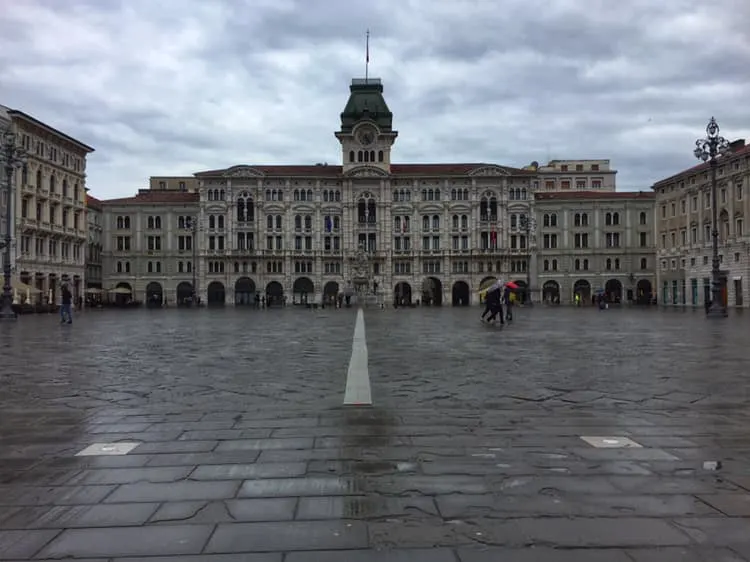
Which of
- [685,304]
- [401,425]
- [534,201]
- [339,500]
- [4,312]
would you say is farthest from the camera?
[534,201]

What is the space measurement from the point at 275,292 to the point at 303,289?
12.3 feet

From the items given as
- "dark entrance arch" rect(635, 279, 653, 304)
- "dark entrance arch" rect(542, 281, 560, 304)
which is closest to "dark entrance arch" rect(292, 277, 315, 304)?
"dark entrance arch" rect(542, 281, 560, 304)

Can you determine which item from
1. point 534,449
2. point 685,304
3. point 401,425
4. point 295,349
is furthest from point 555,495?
point 685,304

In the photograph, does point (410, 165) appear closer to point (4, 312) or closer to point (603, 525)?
point (4, 312)

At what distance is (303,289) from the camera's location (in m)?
91.0

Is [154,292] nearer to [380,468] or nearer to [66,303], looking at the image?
[66,303]

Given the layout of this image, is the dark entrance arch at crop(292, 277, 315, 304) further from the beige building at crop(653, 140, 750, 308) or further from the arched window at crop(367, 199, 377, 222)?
the beige building at crop(653, 140, 750, 308)

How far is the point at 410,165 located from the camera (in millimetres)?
95312

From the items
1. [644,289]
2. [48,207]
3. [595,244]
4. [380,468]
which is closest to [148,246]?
[48,207]

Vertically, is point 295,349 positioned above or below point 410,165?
below

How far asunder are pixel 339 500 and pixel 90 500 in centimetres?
153

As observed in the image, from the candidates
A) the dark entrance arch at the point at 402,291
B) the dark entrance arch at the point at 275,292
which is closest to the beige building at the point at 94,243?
the dark entrance arch at the point at 275,292

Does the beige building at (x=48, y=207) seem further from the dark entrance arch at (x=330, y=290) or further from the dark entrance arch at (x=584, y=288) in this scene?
the dark entrance arch at (x=584, y=288)

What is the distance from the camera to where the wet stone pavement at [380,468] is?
350 cm
